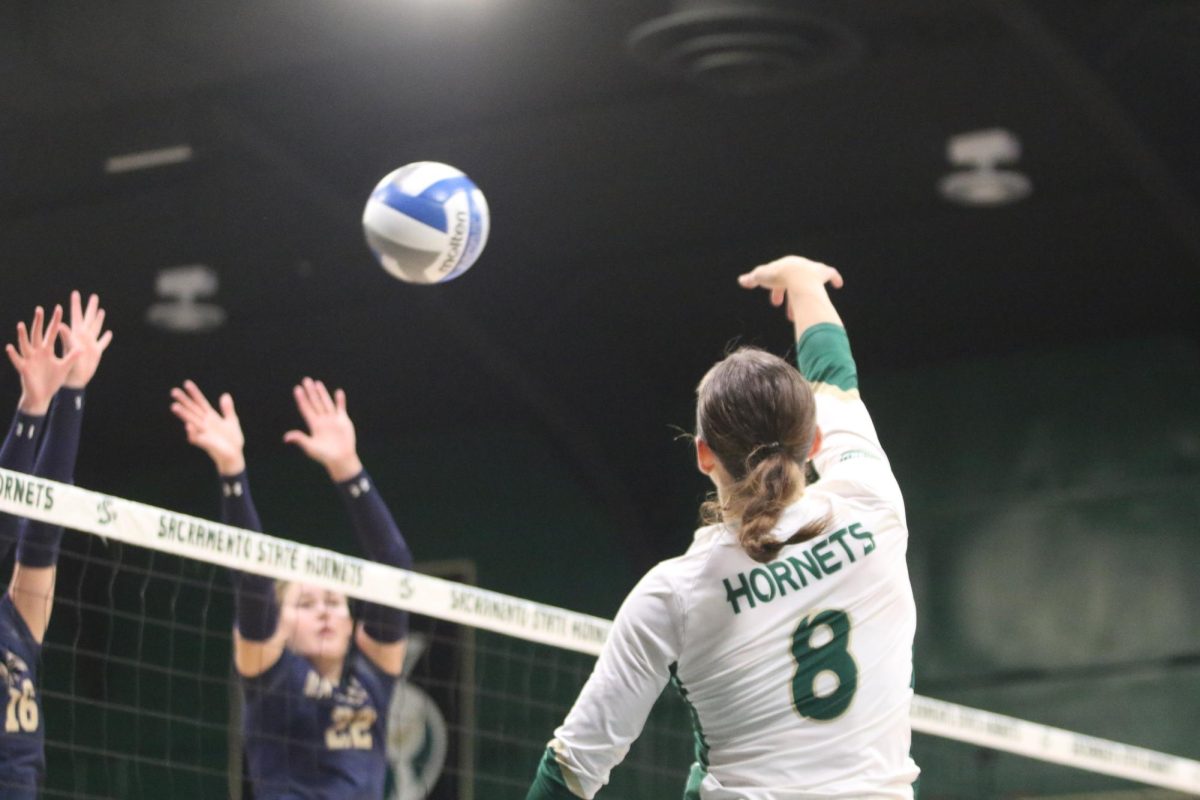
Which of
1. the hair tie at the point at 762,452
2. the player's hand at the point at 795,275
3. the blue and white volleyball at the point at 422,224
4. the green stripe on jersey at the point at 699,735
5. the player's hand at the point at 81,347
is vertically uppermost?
the blue and white volleyball at the point at 422,224

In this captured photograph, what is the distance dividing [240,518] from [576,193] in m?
6.01

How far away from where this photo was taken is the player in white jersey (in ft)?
8.95

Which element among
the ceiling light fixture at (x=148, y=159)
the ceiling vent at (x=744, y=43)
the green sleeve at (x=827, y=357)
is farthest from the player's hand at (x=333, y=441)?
the ceiling light fixture at (x=148, y=159)

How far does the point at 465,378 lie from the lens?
14.5 meters

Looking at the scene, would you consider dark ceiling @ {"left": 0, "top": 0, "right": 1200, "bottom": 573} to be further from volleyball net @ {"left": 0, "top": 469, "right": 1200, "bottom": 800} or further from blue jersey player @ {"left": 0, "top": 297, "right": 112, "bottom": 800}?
blue jersey player @ {"left": 0, "top": 297, "right": 112, "bottom": 800}

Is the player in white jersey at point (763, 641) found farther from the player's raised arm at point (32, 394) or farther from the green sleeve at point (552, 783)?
the player's raised arm at point (32, 394)

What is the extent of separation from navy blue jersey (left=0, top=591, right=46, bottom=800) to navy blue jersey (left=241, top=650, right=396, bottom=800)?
994 mm

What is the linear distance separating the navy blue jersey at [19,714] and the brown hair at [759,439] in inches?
129

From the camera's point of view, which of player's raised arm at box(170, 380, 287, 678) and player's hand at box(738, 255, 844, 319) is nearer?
player's hand at box(738, 255, 844, 319)

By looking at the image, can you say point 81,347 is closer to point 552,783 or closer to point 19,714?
point 19,714

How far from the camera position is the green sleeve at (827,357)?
3229 millimetres

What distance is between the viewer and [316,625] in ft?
22.8

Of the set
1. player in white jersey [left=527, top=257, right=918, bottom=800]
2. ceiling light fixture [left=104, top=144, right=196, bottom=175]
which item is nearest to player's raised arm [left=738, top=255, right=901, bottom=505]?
player in white jersey [left=527, top=257, right=918, bottom=800]

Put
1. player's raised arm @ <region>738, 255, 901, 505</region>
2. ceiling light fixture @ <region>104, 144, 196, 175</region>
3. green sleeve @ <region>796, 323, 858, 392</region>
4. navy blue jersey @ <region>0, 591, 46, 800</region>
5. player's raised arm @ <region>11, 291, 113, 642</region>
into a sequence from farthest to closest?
1. ceiling light fixture @ <region>104, 144, 196, 175</region>
2. player's raised arm @ <region>11, 291, 113, 642</region>
3. navy blue jersey @ <region>0, 591, 46, 800</region>
4. green sleeve @ <region>796, 323, 858, 392</region>
5. player's raised arm @ <region>738, 255, 901, 505</region>
